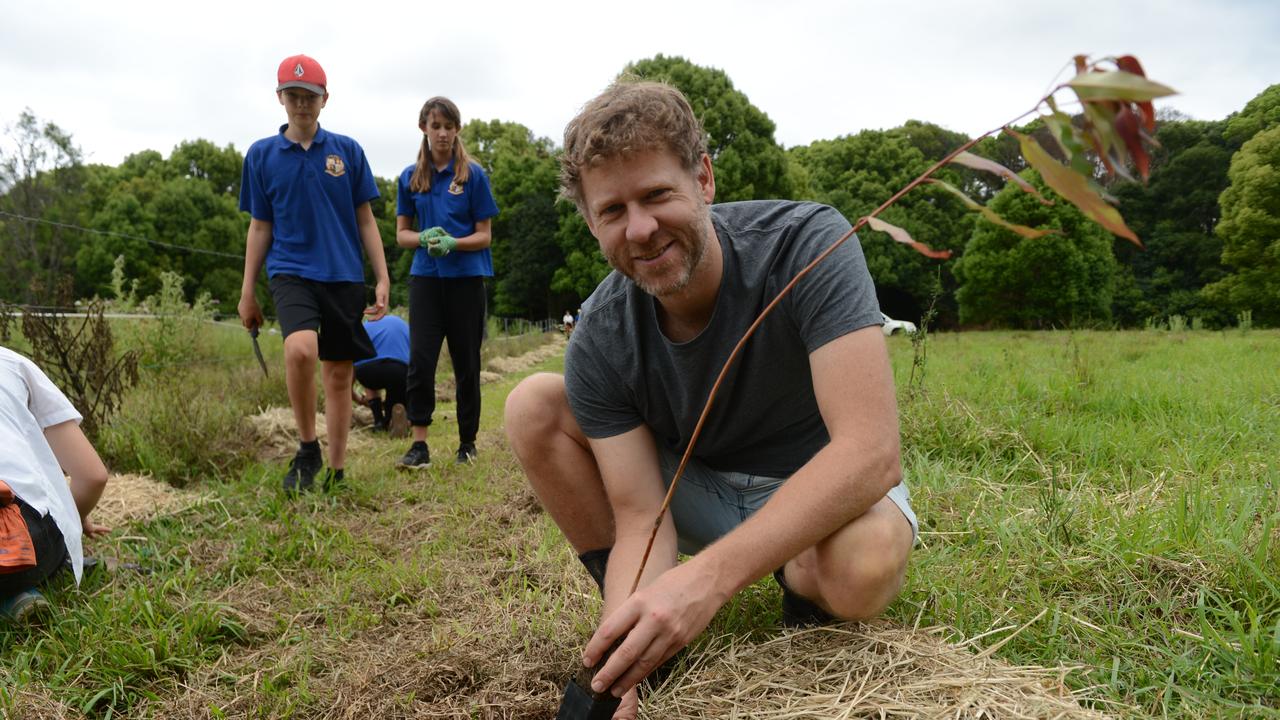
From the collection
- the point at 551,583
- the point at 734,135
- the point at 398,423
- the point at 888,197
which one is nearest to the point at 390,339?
the point at 398,423

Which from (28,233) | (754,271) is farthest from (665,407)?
(28,233)

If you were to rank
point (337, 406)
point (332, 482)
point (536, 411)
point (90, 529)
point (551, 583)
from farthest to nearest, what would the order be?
1. point (337, 406)
2. point (332, 482)
3. point (90, 529)
4. point (551, 583)
5. point (536, 411)

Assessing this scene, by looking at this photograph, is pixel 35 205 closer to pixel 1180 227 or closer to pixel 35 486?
pixel 35 486

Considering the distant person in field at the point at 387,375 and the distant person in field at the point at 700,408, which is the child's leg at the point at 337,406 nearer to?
the distant person in field at the point at 387,375

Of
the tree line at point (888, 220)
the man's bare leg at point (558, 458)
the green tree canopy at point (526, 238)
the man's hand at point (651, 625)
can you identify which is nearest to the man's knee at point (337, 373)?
the man's bare leg at point (558, 458)

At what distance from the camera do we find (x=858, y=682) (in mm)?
1477

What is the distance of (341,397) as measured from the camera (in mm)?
3822

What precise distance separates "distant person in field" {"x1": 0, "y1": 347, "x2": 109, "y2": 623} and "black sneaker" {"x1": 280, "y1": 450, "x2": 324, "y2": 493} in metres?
0.94

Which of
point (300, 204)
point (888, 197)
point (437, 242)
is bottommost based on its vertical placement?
point (437, 242)

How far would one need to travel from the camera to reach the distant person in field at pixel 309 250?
138 inches

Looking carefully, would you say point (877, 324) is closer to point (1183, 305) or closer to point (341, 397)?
point (341, 397)

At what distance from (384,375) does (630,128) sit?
4.61 metres

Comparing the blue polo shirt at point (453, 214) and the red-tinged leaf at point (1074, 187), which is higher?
the blue polo shirt at point (453, 214)

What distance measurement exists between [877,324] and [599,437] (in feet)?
2.33
